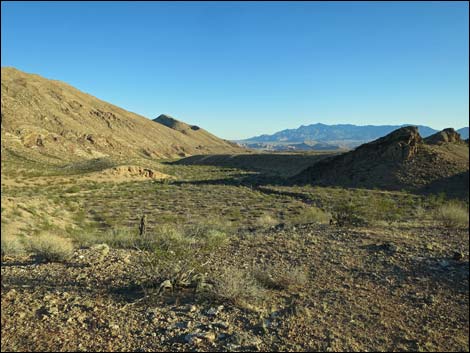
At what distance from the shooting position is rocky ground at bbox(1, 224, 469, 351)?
16.3 feet

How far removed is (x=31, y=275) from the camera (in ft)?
23.7

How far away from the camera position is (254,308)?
19.3 ft

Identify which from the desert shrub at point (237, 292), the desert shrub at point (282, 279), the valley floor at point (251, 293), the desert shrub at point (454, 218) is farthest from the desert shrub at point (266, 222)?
the desert shrub at point (237, 292)

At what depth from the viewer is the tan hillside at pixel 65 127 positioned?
58406mm

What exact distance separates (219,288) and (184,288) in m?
0.92

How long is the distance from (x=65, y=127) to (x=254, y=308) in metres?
75.0

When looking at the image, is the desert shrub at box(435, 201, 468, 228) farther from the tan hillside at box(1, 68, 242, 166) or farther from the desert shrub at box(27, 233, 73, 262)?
the tan hillside at box(1, 68, 242, 166)

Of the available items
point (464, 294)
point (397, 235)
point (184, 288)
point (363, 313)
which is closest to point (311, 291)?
point (363, 313)

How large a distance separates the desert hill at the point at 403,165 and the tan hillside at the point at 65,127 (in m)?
35.7

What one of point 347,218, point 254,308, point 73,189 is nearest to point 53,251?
point 254,308

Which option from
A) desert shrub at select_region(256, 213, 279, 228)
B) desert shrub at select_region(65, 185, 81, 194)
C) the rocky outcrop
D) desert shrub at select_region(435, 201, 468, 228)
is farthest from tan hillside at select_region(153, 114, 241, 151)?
desert shrub at select_region(435, 201, 468, 228)

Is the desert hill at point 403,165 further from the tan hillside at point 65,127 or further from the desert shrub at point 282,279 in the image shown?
the tan hillside at point 65,127

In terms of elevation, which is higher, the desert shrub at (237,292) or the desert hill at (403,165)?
the desert hill at (403,165)

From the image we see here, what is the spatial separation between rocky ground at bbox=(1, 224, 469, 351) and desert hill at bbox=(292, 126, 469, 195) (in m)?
25.1
